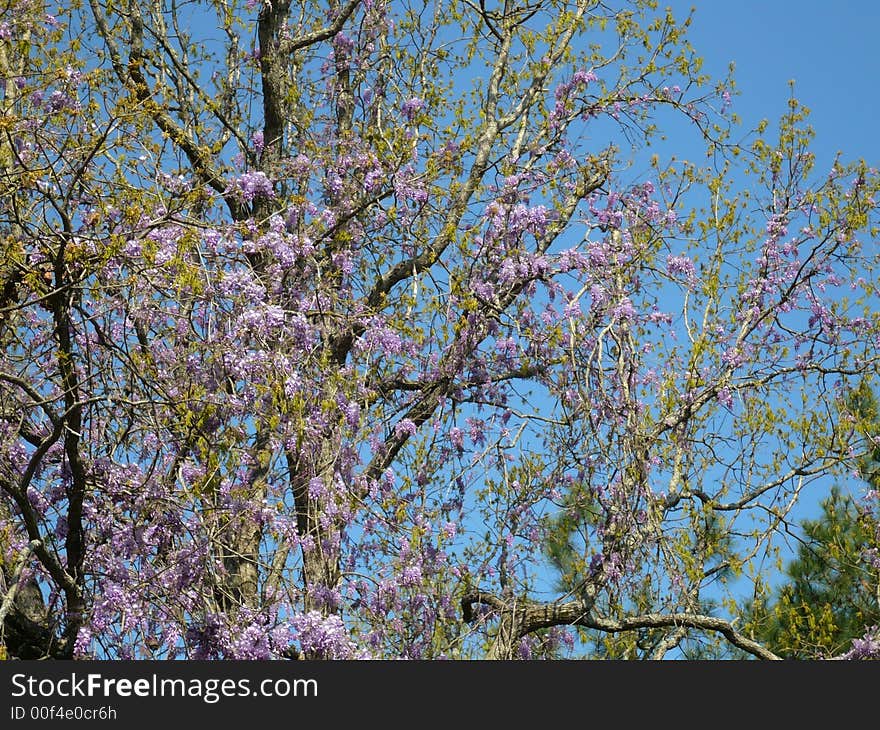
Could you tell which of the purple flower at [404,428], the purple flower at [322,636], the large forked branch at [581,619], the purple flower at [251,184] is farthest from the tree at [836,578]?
the purple flower at [251,184]

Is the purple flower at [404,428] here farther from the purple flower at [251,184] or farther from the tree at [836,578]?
the tree at [836,578]

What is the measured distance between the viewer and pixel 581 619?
26.1 ft

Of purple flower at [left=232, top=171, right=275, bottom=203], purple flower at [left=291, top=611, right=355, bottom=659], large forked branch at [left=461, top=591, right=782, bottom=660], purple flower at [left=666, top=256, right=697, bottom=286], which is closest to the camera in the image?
purple flower at [left=291, top=611, right=355, bottom=659]

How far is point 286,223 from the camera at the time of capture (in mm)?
8555

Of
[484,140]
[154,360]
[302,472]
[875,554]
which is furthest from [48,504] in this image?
[875,554]

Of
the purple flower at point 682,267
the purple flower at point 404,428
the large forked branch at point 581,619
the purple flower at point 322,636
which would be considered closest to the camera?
the purple flower at point 322,636

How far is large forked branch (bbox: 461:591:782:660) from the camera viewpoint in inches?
303

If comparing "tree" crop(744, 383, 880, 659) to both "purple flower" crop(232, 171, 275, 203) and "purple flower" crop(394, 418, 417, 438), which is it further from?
"purple flower" crop(232, 171, 275, 203)

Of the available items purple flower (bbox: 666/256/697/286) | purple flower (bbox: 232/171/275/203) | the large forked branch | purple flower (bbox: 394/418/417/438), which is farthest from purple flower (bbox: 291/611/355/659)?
purple flower (bbox: 666/256/697/286)

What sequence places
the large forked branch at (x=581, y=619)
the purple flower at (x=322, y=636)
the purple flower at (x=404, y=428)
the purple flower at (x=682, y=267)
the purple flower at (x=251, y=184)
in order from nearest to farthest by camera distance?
the purple flower at (x=322, y=636), the large forked branch at (x=581, y=619), the purple flower at (x=404, y=428), the purple flower at (x=251, y=184), the purple flower at (x=682, y=267)

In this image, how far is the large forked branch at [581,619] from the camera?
7707mm

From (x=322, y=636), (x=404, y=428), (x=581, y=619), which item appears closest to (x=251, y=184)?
(x=404, y=428)

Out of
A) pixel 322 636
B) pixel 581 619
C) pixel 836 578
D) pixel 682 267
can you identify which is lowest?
pixel 322 636

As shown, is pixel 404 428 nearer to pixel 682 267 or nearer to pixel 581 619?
pixel 581 619
